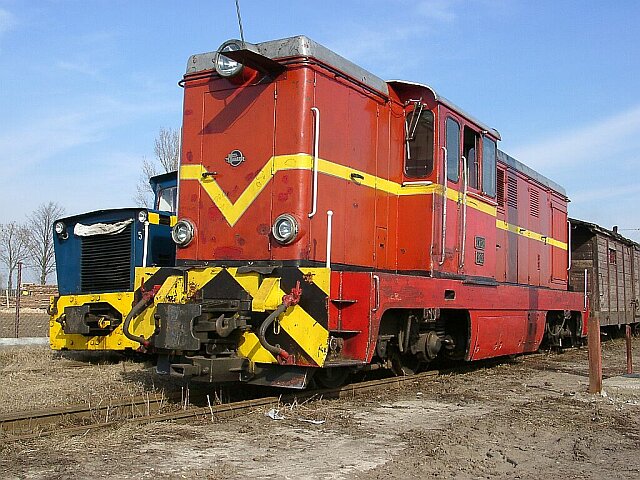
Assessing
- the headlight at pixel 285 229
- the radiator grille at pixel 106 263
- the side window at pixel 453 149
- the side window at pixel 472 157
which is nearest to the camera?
the headlight at pixel 285 229

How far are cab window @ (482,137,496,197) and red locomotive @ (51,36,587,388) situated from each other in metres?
0.06

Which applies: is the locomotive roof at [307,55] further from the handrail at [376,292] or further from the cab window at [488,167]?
the handrail at [376,292]

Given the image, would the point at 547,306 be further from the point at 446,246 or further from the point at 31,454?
the point at 31,454

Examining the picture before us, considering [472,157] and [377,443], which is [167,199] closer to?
[472,157]

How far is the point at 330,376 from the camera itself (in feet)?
24.8

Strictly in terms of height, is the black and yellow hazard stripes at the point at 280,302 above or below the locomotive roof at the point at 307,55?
below

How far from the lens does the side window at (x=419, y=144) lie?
26.5 feet

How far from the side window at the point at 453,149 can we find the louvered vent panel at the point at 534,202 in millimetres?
4482

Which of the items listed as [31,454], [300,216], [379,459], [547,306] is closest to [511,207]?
[547,306]

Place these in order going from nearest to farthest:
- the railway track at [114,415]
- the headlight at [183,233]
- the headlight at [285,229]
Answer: the railway track at [114,415] → the headlight at [285,229] → the headlight at [183,233]

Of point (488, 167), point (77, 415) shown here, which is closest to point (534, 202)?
point (488, 167)

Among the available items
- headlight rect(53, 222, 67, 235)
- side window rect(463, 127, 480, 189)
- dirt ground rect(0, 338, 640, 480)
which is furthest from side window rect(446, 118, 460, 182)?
headlight rect(53, 222, 67, 235)

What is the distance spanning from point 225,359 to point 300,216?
1.56 metres

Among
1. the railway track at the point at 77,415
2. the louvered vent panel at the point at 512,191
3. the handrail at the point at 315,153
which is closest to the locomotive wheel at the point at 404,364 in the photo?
the handrail at the point at 315,153
